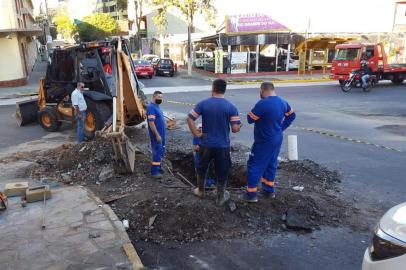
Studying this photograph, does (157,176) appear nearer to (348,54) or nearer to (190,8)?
(348,54)

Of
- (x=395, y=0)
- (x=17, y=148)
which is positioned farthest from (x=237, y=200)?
(x=395, y=0)

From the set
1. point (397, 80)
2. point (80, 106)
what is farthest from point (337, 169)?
point (397, 80)

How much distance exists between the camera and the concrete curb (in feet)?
13.9

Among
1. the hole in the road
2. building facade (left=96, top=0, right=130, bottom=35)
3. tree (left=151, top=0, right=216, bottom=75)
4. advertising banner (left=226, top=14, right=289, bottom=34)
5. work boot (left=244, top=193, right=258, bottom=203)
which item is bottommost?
the hole in the road

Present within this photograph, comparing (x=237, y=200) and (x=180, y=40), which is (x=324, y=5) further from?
(x=237, y=200)

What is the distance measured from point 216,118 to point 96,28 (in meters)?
62.5

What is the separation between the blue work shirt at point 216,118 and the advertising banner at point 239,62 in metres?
26.5

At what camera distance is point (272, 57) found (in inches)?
1276

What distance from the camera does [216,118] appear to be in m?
5.30

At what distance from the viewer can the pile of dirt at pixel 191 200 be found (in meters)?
5.16

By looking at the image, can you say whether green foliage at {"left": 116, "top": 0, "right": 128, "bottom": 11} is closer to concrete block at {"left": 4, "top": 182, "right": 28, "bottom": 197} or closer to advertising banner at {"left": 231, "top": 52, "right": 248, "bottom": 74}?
advertising banner at {"left": 231, "top": 52, "right": 248, "bottom": 74}

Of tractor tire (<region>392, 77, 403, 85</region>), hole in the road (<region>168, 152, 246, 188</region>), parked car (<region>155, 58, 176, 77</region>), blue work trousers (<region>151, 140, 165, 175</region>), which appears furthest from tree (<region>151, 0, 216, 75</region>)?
blue work trousers (<region>151, 140, 165, 175</region>)

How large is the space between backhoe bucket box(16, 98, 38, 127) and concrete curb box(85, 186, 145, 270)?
8.01m

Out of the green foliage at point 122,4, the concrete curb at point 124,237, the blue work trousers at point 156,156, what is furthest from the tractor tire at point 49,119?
the green foliage at point 122,4
